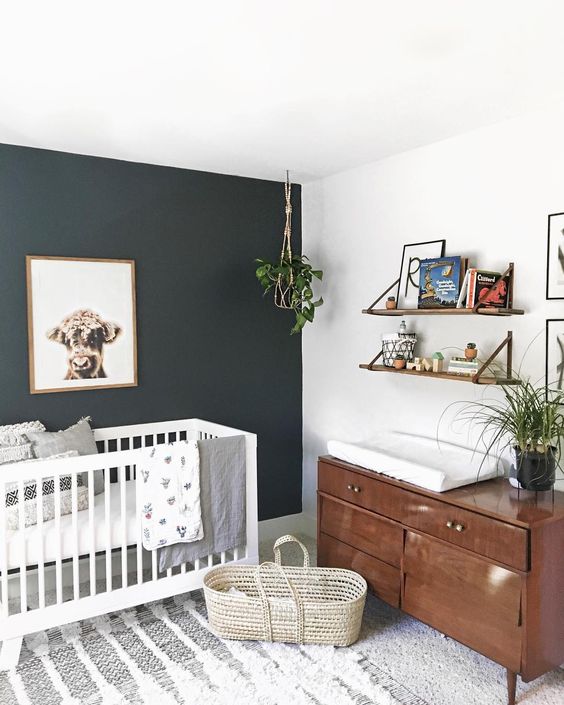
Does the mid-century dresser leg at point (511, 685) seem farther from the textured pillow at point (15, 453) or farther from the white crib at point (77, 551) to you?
the textured pillow at point (15, 453)

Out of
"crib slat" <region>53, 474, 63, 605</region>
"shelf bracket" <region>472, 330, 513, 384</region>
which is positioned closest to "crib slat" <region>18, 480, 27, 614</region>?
"crib slat" <region>53, 474, 63, 605</region>

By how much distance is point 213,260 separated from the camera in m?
3.79

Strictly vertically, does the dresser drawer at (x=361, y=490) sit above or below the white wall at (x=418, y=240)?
below

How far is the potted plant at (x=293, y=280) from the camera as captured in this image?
143 inches

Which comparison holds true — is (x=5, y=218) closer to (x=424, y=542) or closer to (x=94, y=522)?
(x=94, y=522)

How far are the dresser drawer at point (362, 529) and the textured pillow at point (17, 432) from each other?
58.6 inches

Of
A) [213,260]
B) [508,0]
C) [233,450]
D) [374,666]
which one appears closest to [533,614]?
[374,666]

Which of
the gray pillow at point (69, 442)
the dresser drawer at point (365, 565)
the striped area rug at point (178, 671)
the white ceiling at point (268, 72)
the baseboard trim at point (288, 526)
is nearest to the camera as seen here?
the white ceiling at point (268, 72)

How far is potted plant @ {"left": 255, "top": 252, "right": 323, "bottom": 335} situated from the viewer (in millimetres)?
3633

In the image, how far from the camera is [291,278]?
3.70m

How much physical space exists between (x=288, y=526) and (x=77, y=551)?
176 centimetres

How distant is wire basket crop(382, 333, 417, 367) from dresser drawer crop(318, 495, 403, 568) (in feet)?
2.53

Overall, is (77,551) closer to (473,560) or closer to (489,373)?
(473,560)

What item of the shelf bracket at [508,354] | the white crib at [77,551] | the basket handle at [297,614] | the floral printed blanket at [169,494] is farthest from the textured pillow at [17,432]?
the shelf bracket at [508,354]
